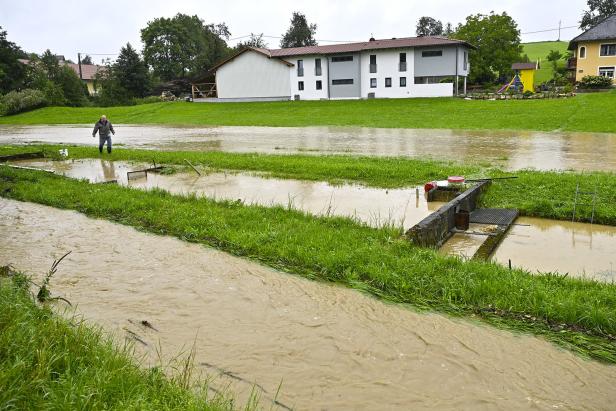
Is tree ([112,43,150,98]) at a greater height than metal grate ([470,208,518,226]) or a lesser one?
greater

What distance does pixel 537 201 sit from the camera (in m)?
11.3

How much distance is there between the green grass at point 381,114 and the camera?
32.9 m

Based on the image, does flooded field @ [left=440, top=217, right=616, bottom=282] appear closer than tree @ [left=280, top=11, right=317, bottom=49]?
Yes

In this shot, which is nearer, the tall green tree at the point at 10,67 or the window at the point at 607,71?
the window at the point at 607,71

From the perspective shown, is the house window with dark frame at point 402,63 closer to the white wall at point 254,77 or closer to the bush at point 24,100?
the white wall at point 254,77

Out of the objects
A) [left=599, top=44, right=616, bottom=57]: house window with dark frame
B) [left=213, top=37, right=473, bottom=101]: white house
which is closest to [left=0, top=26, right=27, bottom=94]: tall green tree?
[left=213, top=37, right=473, bottom=101]: white house

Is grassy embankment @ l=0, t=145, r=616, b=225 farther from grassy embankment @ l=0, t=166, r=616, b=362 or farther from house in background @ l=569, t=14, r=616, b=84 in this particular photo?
house in background @ l=569, t=14, r=616, b=84

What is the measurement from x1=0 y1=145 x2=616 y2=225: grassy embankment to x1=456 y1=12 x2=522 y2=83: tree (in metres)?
50.3

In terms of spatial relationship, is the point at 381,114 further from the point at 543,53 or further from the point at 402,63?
the point at 543,53

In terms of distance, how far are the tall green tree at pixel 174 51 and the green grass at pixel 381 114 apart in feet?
77.0

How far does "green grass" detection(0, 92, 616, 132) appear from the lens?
32.9m

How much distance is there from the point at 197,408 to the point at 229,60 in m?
61.7

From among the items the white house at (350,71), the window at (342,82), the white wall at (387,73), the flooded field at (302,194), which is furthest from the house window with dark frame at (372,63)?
→ the flooded field at (302,194)

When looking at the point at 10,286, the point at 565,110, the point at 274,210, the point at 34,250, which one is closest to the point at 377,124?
the point at 565,110
